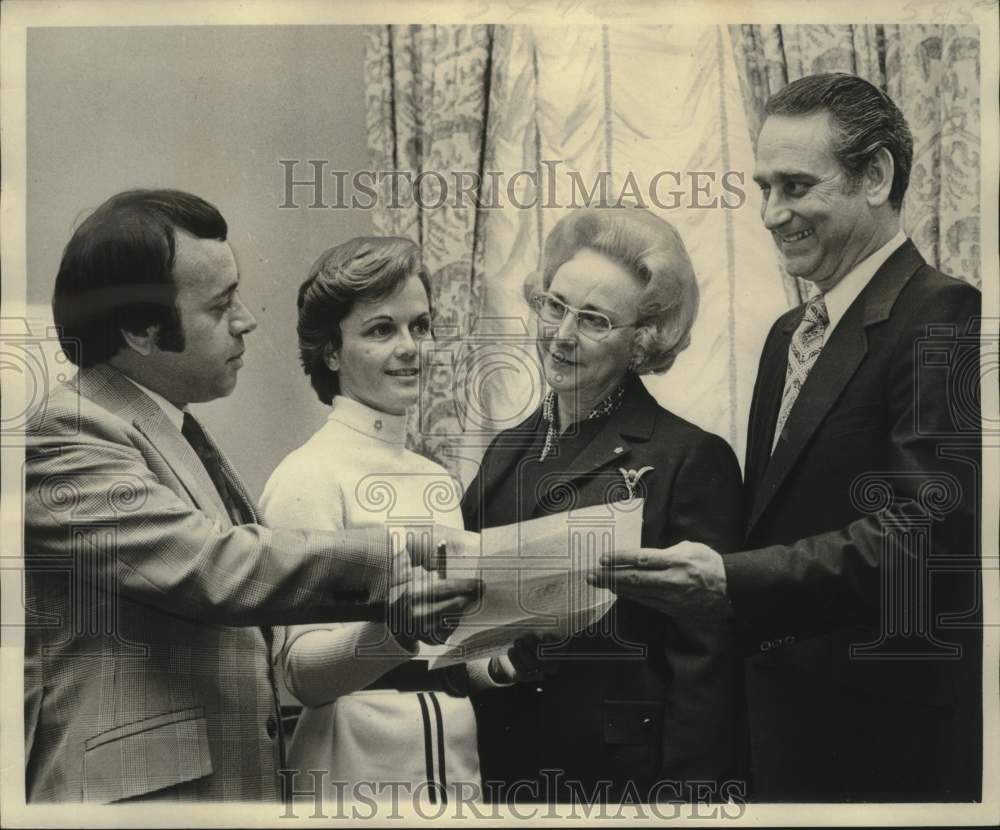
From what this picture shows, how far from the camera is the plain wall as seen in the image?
135 inches

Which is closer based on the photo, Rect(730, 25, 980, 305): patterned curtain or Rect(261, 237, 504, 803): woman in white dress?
Rect(261, 237, 504, 803): woman in white dress

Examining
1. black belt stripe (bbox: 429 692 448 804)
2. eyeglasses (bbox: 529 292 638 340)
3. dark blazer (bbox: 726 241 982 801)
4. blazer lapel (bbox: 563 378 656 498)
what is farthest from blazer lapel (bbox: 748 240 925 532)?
black belt stripe (bbox: 429 692 448 804)

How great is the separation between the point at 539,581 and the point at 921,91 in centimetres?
170

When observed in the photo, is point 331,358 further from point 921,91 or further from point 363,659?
point 921,91

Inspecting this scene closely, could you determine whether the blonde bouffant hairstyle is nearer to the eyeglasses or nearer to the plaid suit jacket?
the eyeglasses

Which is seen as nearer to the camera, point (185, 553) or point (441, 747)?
point (185, 553)

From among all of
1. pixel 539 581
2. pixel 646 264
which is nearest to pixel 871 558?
pixel 539 581

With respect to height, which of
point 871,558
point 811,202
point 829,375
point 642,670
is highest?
point 811,202

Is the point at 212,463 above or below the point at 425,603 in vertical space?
above

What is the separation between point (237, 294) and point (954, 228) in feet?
6.42

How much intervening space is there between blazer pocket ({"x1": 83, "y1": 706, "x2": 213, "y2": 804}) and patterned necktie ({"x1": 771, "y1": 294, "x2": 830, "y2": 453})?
5.53 ft

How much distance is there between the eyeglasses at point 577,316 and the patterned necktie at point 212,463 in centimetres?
94

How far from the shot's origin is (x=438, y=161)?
350 cm

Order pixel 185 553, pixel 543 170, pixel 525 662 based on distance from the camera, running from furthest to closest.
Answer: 1. pixel 543 170
2. pixel 525 662
3. pixel 185 553
